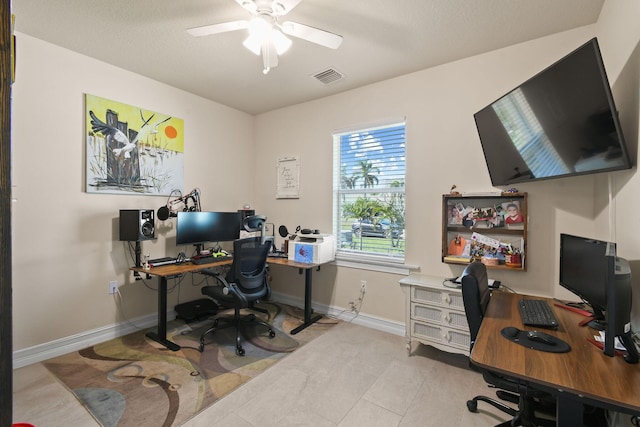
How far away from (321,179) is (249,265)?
1443mm

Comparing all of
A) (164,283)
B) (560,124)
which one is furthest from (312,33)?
(164,283)

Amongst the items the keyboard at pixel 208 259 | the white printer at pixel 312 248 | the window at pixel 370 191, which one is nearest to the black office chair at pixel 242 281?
the keyboard at pixel 208 259

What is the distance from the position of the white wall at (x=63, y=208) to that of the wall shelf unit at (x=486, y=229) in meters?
3.06

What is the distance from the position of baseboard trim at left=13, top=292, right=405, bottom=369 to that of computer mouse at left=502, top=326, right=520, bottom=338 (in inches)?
65.1

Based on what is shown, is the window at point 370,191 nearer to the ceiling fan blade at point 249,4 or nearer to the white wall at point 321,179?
the white wall at point 321,179

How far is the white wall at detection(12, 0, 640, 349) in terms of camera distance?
7.39 ft

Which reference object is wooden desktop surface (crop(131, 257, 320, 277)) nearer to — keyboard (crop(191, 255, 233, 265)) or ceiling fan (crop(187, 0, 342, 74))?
keyboard (crop(191, 255, 233, 265))

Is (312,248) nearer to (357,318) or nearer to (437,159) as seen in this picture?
(357,318)

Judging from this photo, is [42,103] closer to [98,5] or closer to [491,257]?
[98,5]

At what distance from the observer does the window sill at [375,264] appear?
3.03m

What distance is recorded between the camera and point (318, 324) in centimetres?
327

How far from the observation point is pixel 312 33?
1934 millimetres

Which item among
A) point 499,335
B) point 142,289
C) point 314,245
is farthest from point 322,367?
point 142,289

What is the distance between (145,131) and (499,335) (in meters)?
3.56
